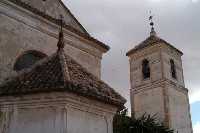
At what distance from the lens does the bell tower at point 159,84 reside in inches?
1017

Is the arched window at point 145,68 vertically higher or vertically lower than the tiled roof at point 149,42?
lower

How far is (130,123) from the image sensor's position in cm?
2028

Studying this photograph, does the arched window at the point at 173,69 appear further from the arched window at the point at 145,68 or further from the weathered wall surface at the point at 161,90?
the arched window at the point at 145,68

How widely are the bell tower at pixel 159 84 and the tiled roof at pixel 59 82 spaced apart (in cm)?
1796

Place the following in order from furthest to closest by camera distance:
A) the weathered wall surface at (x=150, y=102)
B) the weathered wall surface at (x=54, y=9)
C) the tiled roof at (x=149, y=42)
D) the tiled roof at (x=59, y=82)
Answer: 1. the tiled roof at (x=149, y=42)
2. the weathered wall surface at (x=150, y=102)
3. the weathered wall surface at (x=54, y=9)
4. the tiled roof at (x=59, y=82)

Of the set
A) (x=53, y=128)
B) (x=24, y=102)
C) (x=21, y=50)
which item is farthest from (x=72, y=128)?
(x=21, y=50)

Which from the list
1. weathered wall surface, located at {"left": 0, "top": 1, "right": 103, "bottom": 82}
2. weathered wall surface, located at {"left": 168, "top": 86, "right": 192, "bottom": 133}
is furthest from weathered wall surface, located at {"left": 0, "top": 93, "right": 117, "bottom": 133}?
weathered wall surface, located at {"left": 168, "top": 86, "right": 192, "bottom": 133}

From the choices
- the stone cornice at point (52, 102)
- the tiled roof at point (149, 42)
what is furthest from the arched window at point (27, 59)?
the tiled roof at point (149, 42)

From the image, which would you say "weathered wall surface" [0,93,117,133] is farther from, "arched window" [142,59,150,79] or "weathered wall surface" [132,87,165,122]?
"arched window" [142,59,150,79]

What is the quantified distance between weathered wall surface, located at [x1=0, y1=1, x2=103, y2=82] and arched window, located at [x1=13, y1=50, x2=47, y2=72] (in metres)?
0.15

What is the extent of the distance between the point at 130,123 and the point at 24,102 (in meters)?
14.0

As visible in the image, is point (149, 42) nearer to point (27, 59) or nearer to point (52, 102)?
point (27, 59)

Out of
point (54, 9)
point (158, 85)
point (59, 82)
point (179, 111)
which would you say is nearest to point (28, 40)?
point (54, 9)

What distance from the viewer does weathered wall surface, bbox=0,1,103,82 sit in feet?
33.1
